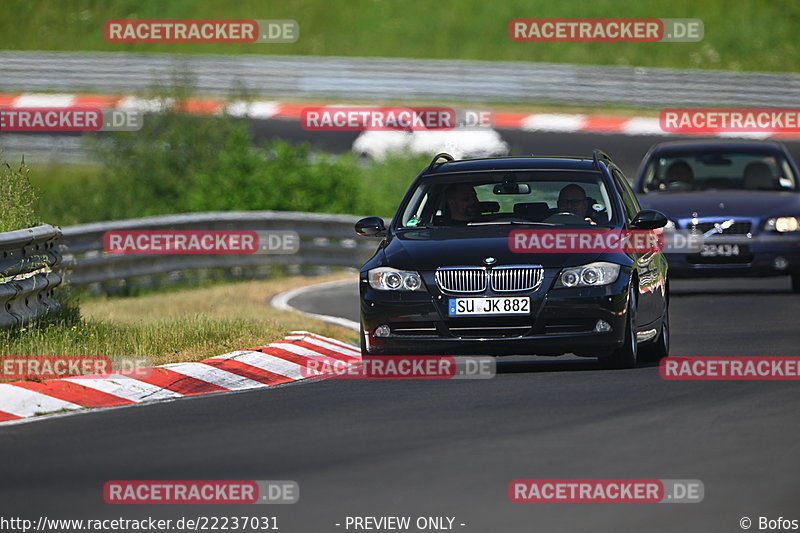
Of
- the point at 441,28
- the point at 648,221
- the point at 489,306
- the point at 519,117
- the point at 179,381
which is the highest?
the point at 441,28

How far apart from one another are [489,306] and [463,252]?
0.45 metres

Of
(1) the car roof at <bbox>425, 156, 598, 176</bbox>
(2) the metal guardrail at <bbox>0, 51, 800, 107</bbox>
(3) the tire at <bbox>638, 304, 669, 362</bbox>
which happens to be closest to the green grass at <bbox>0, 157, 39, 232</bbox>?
(1) the car roof at <bbox>425, 156, 598, 176</bbox>

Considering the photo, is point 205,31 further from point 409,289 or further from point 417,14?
point 409,289

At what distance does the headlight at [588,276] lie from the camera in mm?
11945

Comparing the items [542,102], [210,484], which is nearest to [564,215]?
[210,484]

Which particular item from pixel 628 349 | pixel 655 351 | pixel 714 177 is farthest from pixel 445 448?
pixel 714 177

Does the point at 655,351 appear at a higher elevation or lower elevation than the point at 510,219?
lower

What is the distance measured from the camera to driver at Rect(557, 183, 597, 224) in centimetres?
1307

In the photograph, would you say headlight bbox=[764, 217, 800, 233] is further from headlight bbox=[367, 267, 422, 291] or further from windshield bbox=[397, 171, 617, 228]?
headlight bbox=[367, 267, 422, 291]

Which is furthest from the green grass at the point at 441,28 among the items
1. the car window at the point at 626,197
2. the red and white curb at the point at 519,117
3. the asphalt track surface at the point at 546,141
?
the car window at the point at 626,197

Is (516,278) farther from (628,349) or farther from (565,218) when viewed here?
(565,218)

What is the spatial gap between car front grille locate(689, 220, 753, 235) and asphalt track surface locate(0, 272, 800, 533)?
686 cm

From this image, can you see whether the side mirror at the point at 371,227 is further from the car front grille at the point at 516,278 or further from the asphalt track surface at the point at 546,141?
the asphalt track surface at the point at 546,141

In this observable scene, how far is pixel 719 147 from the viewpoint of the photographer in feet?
66.8
